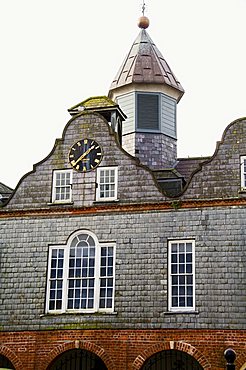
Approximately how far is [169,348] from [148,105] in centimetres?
1271

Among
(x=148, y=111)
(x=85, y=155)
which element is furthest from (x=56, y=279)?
(x=148, y=111)

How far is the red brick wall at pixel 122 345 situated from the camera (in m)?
21.1

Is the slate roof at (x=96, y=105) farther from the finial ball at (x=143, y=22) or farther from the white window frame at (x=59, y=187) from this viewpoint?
the finial ball at (x=143, y=22)

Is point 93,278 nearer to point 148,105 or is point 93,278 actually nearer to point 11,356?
point 11,356

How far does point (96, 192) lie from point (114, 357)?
19.8 feet

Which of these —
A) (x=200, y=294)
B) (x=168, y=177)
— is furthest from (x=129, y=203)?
(x=200, y=294)

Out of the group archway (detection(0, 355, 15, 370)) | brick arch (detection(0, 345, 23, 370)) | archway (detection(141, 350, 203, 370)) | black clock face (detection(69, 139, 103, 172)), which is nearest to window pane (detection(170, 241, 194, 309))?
archway (detection(141, 350, 203, 370))

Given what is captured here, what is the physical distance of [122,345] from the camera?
72.0 feet

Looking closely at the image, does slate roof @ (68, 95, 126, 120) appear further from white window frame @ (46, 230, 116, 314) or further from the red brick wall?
the red brick wall

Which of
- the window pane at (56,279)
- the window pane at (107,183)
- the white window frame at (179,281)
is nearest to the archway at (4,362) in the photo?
the window pane at (56,279)

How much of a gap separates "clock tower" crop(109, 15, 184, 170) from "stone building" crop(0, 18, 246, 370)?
4085 millimetres

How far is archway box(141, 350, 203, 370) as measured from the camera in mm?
22844

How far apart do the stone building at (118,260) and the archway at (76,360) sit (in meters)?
0.04

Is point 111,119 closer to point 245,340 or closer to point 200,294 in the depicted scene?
point 200,294
